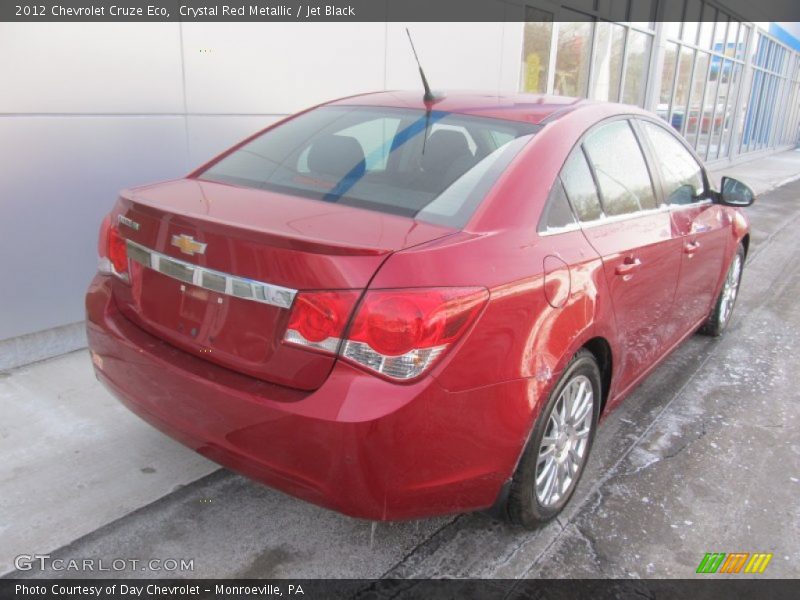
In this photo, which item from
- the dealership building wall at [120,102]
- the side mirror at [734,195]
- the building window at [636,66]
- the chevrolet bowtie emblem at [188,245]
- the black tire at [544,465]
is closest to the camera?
the chevrolet bowtie emblem at [188,245]

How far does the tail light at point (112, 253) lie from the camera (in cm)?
244

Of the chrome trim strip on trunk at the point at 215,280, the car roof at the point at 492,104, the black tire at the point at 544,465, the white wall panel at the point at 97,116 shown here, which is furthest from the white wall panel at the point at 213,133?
the black tire at the point at 544,465

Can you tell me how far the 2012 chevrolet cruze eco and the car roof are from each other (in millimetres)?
19

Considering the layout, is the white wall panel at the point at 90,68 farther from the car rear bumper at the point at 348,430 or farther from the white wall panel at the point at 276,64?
the car rear bumper at the point at 348,430

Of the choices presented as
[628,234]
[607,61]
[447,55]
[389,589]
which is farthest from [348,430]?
[607,61]

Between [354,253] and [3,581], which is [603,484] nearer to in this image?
[354,253]

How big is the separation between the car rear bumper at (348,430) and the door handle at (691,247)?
1.72 m

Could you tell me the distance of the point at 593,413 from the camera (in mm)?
2795

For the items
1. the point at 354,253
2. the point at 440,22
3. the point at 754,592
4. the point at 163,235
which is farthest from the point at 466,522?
the point at 440,22

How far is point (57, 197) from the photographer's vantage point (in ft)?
12.8

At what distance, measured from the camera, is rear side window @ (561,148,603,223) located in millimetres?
2576

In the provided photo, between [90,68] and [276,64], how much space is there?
60.3 inches

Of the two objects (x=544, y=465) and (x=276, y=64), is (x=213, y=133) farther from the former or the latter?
(x=544, y=465)

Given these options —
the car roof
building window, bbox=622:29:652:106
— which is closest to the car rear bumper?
the car roof
